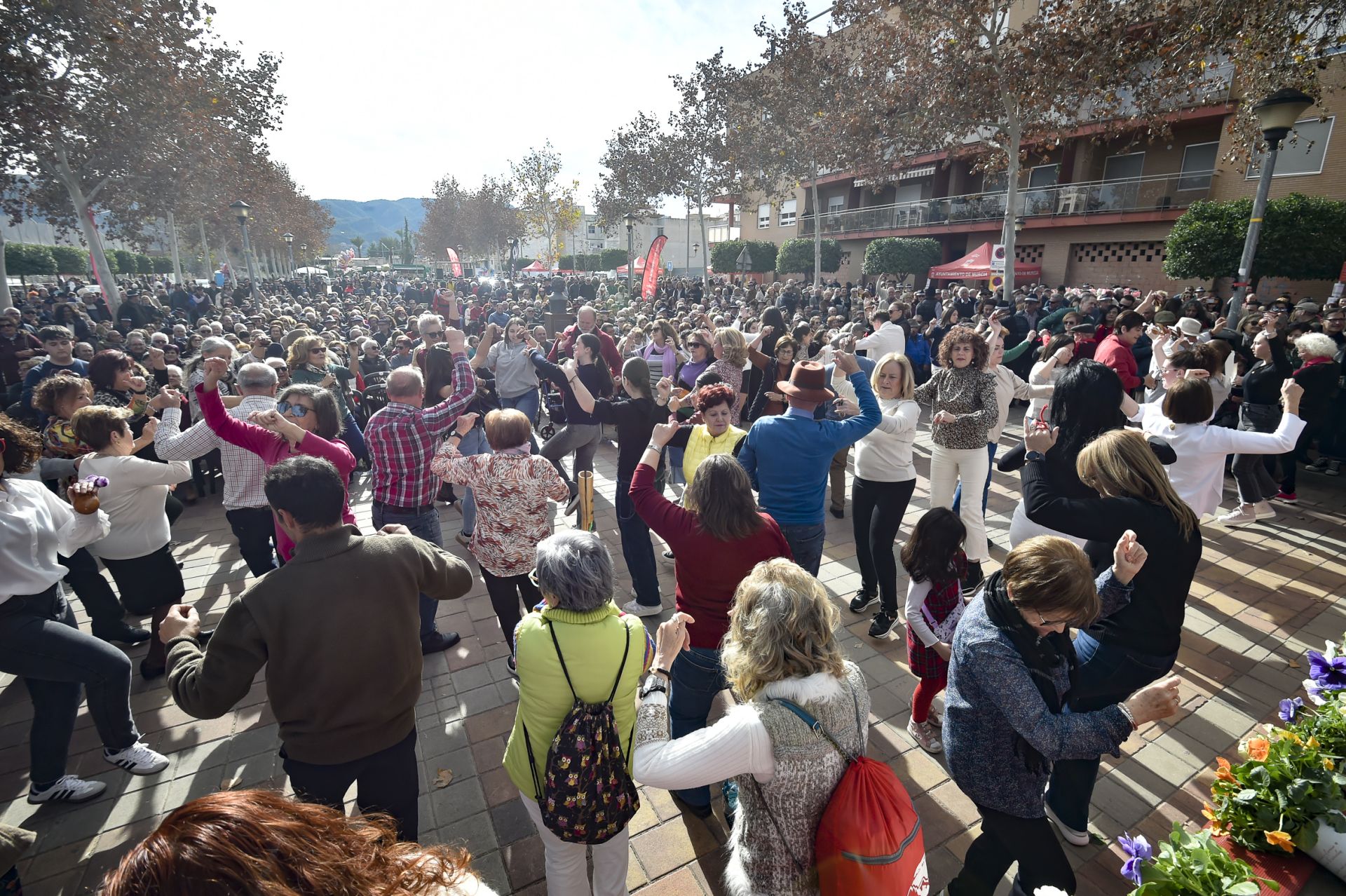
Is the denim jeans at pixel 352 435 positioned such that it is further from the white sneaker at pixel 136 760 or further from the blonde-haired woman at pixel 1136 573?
the blonde-haired woman at pixel 1136 573

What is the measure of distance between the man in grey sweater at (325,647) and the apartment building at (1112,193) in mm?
19166

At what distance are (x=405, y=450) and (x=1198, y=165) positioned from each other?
2707 centimetres

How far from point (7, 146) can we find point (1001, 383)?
20.7m

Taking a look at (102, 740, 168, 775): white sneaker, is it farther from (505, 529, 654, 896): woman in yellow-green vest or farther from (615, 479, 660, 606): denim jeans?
(615, 479, 660, 606): denim jeans

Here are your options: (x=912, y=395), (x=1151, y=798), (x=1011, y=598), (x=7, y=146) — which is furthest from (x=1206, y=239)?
(x=7, y=146)

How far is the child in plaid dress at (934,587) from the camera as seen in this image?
3.14m

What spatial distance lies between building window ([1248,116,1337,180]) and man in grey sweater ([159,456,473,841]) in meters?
→ 24.0

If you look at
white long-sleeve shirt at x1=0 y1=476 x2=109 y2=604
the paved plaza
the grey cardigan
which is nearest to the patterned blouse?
the paved plaza

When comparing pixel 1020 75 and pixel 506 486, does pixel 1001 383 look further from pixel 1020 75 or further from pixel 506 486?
pixel 1020 75

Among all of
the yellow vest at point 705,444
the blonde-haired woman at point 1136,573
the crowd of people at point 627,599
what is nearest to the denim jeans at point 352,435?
the crowd of people at point 627,599

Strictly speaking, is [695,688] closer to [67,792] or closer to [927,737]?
[927,737]

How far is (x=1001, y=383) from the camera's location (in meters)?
5.37

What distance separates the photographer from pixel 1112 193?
2164 cm

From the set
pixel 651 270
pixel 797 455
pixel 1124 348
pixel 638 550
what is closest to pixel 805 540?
pixel 797 455
